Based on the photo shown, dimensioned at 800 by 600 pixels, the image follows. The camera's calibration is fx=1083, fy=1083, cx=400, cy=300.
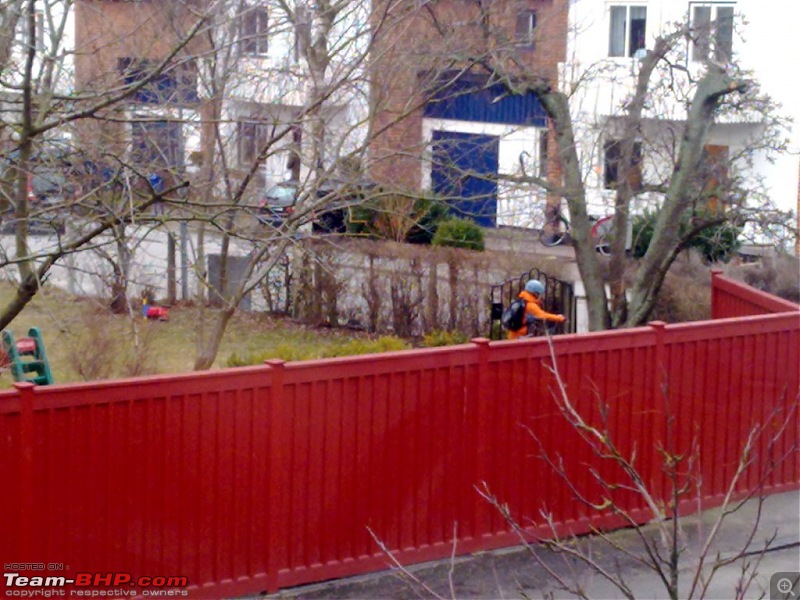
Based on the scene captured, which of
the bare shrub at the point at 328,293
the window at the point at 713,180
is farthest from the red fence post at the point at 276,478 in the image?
the bare shrub at the point at 328,293

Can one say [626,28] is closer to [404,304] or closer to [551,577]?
[404,304]

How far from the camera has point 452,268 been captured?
55.2 feet

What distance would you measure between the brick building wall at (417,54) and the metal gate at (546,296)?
8.52 feet

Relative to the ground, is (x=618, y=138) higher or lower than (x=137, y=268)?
higher

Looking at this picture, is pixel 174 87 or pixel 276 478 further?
pixel 174 87

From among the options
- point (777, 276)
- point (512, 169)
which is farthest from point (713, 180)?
point (512, 169)

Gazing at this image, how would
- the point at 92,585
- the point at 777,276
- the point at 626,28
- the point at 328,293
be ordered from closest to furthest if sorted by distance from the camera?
the point at 92,585, the point at 777,276, the point at 328,293, the point at 626,28

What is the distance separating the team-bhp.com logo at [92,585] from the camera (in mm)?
6012

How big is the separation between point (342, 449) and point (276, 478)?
0.51 metres

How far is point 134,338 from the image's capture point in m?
7.73

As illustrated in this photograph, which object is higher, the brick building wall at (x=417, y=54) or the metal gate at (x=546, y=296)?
the brick building wall at (x=417, y=54)

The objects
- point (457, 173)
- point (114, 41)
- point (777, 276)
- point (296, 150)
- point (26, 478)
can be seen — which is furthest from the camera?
point (777, 276)

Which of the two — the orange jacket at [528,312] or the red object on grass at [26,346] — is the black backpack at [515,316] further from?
the red object on grass at [26,346]

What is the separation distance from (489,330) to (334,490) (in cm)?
960
